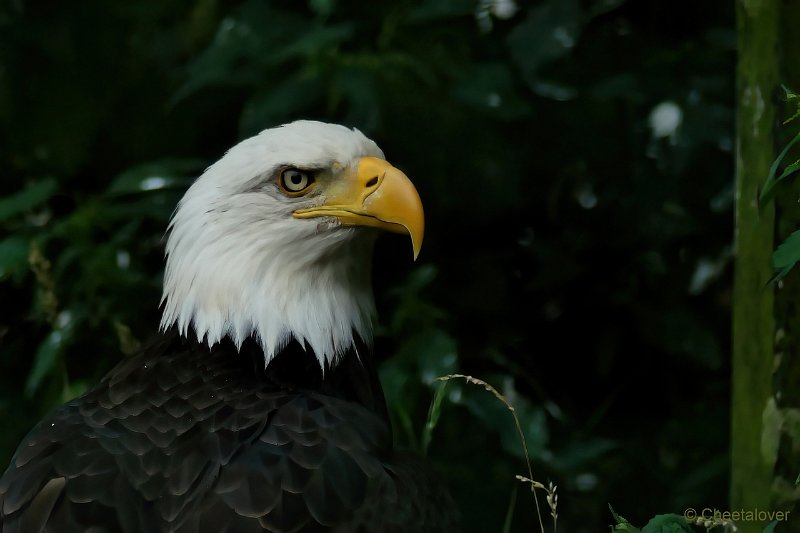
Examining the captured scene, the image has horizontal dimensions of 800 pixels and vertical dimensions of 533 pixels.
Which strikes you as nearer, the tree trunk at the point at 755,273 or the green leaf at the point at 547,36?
the tree trunk at the point at 755,273

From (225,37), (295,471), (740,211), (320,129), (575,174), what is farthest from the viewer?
(575,174)

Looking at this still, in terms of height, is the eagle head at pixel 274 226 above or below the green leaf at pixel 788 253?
below

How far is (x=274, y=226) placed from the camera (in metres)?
3.15

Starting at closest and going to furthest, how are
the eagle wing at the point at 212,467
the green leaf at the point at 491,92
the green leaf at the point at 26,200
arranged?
the eagle wing at the point at 212,467 < the green leaf at the point at 26,200 < the green leaf at the point at 491,92

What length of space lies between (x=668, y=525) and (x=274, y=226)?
52.7 inches

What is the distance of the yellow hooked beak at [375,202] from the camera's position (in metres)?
3.07

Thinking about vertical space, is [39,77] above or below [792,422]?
above

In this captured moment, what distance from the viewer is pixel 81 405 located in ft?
9.78

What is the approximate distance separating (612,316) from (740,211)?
5.22 feet

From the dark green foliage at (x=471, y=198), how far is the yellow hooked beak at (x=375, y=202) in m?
0.42

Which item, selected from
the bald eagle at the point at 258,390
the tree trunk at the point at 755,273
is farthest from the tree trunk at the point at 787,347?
the bald eagle at the point at 258,390

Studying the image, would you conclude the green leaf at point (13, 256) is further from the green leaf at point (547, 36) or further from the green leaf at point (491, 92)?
the green leaf at point (547, 36)

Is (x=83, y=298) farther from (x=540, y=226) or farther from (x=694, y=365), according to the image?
(x=694, y=365)

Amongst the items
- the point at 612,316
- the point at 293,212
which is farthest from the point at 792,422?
the point at 612,316
